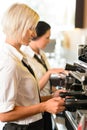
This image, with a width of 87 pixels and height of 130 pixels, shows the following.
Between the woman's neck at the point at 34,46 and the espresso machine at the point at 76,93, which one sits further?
the woman's neck at the point at 34,46

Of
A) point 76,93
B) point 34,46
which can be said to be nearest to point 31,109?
point 76,93

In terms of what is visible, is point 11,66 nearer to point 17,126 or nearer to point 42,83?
point 17,126

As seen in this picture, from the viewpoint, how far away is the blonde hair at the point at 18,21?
43.4 inches

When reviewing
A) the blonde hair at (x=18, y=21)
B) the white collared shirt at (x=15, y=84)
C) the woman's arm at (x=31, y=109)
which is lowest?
the woman's arm at (x=31, y=109)

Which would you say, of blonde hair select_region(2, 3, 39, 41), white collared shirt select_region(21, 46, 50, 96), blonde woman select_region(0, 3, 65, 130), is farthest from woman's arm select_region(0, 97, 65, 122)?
white collared shirt select_region(21, 46, 50, 96)

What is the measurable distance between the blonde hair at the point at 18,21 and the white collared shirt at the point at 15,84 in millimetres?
65

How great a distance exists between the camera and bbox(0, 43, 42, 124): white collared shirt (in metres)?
1.07

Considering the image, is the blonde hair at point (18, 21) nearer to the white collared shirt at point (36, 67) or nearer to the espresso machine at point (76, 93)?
the espresso machine at point (76, 93)

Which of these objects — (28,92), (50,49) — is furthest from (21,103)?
(50,49)

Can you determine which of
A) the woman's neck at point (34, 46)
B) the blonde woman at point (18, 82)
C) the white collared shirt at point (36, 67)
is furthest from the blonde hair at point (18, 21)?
the woman's neck at point (34, 46)

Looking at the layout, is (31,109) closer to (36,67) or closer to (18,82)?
(18,82)

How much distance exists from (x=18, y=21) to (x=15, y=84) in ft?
0.80

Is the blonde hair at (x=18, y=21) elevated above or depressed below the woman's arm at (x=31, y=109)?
above

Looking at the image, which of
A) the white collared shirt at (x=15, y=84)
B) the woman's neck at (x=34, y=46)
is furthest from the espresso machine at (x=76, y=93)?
the woman's neck at (x=34, y=46)
